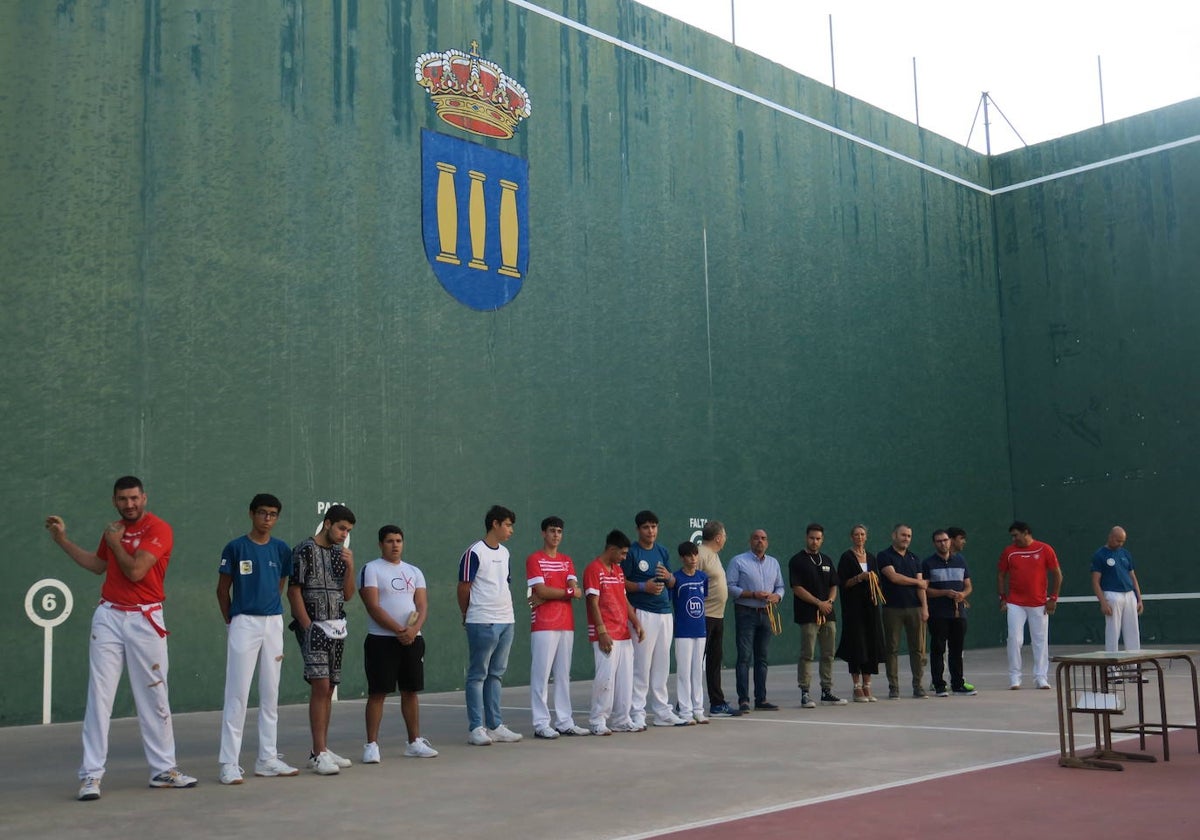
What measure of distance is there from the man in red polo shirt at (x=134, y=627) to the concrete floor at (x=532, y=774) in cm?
32

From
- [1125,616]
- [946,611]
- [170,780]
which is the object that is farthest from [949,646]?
[170,780]

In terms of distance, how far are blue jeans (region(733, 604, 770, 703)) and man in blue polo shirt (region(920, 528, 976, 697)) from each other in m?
1.86

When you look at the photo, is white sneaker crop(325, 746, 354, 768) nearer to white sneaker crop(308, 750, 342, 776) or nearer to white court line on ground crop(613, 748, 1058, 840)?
white sneaker crop(308, 750, 342, 776)

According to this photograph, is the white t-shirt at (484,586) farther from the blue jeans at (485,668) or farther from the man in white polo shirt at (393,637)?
the man in white polo shirt at (393,637)

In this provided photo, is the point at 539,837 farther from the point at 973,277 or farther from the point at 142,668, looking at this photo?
the point at 973,277

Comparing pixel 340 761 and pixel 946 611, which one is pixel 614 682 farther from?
pixel 946 611

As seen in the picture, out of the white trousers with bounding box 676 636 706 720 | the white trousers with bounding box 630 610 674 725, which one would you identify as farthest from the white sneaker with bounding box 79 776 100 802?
the white trousers with bounding box 676 636 706 720

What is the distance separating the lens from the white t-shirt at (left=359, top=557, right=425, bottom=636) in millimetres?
7688

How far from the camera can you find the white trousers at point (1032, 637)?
11758 millimetres

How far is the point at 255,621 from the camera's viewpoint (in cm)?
696

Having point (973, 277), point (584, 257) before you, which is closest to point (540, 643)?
point (584, 257)

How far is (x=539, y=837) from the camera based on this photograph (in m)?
5.11

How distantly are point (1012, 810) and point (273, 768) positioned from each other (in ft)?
12.6

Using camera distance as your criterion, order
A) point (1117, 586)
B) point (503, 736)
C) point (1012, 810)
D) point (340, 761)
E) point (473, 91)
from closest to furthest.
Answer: point (1012, 810) < point (340, 761) < point (503, 736) < point (1117, 586) < point (473, 91)
